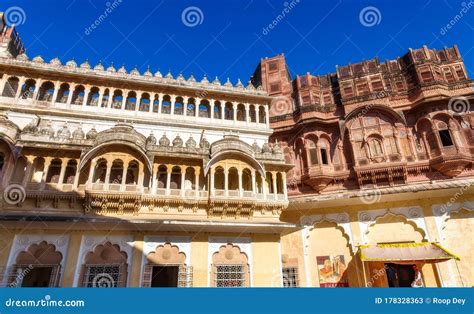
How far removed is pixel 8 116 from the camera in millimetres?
15734

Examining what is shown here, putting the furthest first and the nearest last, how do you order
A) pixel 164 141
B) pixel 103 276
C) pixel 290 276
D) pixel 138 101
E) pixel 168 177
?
pixel 138 101, pixel 290 276, pixel 164 141, pixel 168 177, pixel 103 276

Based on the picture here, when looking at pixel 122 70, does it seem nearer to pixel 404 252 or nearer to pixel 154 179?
pixel 154 179

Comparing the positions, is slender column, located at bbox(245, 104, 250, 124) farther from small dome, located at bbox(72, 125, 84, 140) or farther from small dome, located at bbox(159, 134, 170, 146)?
small dome, located at bbox(72, 125, 84, 140)

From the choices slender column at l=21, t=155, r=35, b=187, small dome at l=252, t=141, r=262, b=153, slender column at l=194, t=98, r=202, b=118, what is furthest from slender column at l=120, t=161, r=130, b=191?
small dome at l=252, t=141, r=262, b=153

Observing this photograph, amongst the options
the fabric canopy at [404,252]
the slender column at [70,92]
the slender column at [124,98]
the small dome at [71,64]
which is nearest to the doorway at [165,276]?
the slender column at [124,98]

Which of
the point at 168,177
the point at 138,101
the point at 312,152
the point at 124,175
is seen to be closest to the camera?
the point at 124,175

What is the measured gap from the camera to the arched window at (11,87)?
16323mm

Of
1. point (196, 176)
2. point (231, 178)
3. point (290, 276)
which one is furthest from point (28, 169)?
point (290, 276)

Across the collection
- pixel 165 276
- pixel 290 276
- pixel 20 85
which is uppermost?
pixel 20 85

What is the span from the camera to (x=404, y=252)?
15156 mm

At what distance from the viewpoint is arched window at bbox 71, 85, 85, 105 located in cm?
1728

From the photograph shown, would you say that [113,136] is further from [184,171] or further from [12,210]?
[12,210]

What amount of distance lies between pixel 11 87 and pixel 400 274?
2513cm

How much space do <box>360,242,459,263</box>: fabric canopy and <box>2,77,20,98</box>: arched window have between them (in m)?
21.4
